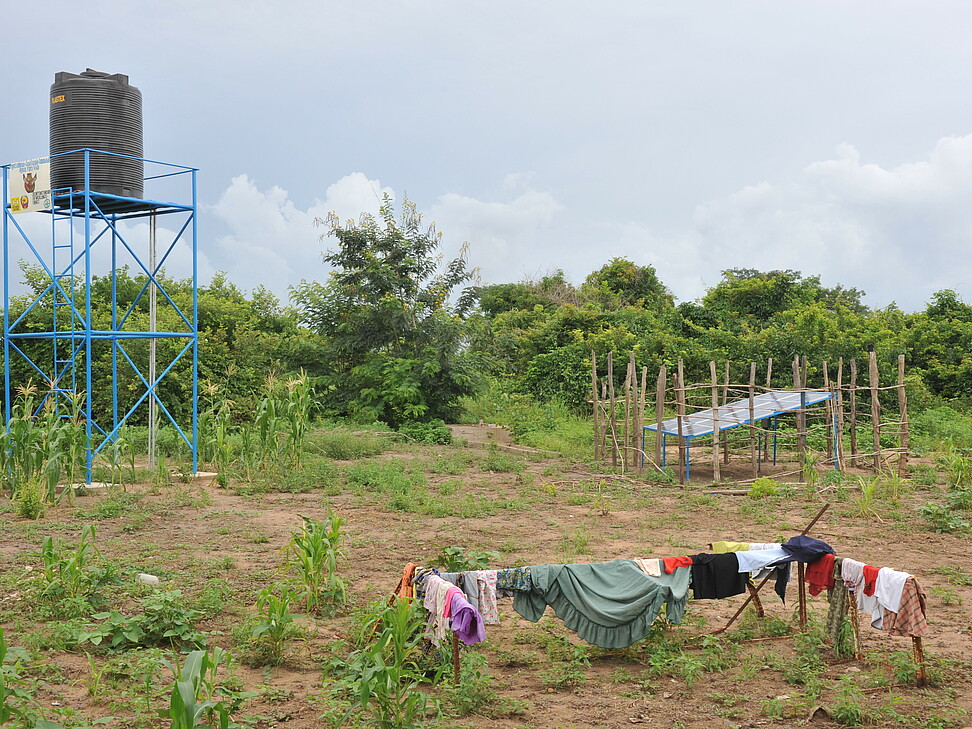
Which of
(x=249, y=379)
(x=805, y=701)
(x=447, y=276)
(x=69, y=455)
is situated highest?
(x=447, y=276)

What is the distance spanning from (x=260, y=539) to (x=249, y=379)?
1093 cm

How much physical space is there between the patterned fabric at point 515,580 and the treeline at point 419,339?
12614 mm

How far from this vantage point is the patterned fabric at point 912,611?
4902 millimetres

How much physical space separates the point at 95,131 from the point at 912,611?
11.2 meters

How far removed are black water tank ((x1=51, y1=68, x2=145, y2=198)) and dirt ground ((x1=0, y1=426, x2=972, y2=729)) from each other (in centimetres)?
415

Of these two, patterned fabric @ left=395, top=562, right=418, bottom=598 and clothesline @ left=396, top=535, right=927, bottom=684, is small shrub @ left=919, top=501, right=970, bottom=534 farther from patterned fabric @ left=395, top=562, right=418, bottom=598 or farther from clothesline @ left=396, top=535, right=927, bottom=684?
patterned fabric @ left=395, top=562, right=418, bottom=598

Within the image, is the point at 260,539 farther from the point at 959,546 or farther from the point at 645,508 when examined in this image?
the point at 959,546

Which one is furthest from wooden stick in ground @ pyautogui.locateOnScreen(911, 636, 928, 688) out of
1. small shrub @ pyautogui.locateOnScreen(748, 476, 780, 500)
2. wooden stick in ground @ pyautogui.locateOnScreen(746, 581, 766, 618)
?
small shrub @ pyautogui.locateOnScreen(748, 476, 780, 500)

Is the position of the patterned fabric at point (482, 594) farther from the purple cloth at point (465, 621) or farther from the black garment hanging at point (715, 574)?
the black garment hanging at point (715, 574)

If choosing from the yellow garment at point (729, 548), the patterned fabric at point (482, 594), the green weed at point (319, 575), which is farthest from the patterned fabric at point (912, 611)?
the green weed at point (319, 575)

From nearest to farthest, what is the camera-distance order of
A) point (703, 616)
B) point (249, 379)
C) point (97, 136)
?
point (703, 616) < point (97, 136) < point (249, 379)

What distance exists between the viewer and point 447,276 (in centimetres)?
1962

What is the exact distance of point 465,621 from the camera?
15.4 feet

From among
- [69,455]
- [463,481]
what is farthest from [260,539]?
[463,481]
